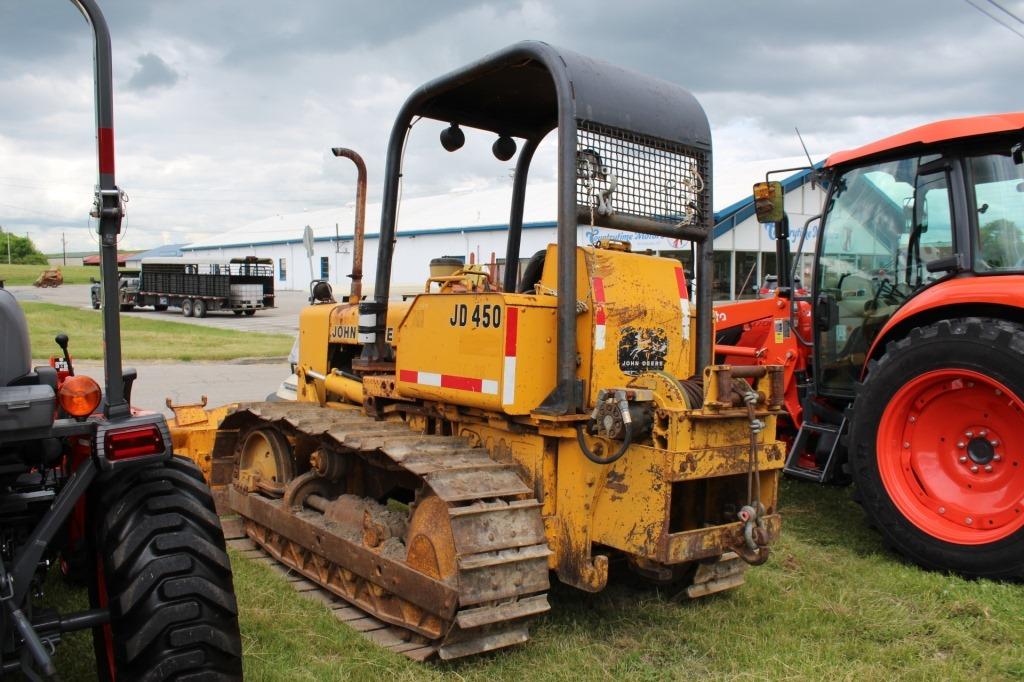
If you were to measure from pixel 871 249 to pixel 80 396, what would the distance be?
5.44 m

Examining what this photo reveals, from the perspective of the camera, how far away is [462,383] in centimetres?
472

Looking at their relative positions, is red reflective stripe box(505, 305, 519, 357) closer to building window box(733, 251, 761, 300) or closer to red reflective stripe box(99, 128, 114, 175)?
red reflective stripe box(99, 128, 114, 175)

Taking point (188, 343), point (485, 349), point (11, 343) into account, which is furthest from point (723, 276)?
point (11, 343)

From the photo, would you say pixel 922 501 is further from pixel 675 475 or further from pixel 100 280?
pixel 100 280

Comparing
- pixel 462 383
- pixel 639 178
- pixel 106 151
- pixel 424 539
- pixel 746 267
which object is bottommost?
pixel 424 539

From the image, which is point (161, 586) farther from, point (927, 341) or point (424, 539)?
point (927, 341)

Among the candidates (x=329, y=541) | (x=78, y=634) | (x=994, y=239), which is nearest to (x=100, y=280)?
(x=78, y=634)

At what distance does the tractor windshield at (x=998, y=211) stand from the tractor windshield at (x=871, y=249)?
0.21 metres

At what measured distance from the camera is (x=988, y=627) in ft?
14.5

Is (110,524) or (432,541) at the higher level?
(110,524)

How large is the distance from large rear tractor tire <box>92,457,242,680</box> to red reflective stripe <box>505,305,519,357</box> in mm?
1669

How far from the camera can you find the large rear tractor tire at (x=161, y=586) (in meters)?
2.92

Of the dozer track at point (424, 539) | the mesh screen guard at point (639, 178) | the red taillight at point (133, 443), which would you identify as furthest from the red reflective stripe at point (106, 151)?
the mesh screen guard at point (639, 178)

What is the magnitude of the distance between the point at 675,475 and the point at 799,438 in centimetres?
289
